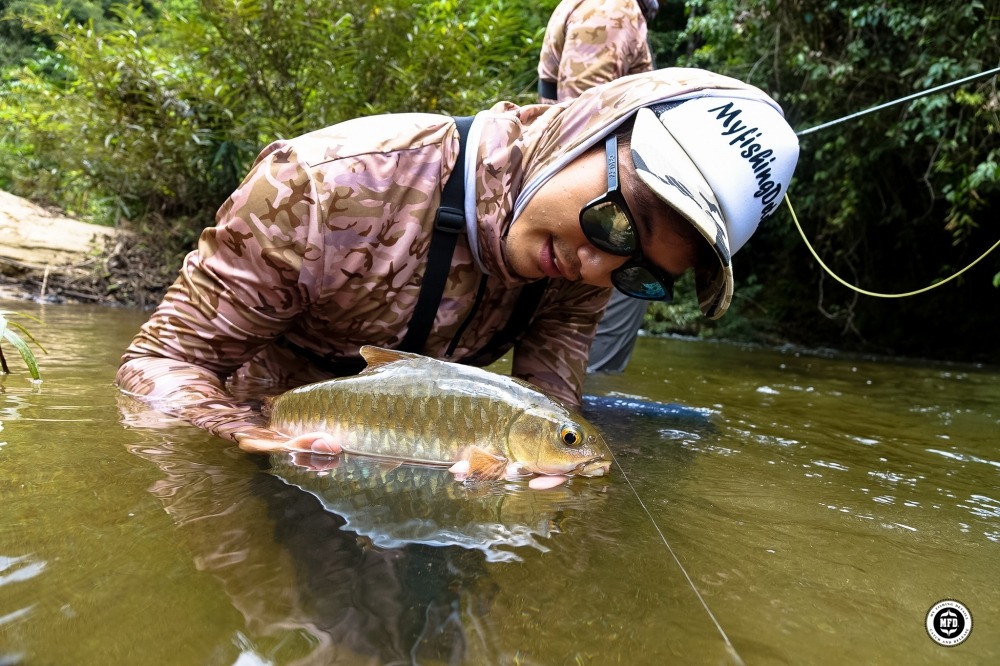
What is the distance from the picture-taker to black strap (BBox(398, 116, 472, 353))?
2156 millimetres

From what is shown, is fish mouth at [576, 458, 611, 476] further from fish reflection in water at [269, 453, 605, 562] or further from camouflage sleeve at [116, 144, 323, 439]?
camouflage sleeve at [116, 144, 323, 439]

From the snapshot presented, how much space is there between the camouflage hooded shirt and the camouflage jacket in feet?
5.89

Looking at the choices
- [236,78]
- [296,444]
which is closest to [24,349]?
[296,444]

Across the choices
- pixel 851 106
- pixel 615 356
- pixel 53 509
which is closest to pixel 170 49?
pixel 615 356

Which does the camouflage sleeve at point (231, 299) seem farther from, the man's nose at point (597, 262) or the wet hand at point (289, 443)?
the man's nose at point (597, 262)

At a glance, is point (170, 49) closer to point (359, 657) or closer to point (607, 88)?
point (607, 88)

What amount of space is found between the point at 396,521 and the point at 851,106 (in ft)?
28.8

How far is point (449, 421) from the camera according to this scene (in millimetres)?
1953

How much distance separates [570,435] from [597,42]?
2947 millimetres

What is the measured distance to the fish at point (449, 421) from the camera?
190 centimetres

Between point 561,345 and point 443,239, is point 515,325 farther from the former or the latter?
point 443,239

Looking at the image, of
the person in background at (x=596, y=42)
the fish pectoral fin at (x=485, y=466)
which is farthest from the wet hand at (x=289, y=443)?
the person in background at (x=596, y=42)

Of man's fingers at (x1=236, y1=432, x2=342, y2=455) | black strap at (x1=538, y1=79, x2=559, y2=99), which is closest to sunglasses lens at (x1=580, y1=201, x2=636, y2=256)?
man's fingers at (x1=236, y1=432, x2=342, y2=455)

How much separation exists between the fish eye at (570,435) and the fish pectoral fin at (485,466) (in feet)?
0.59
